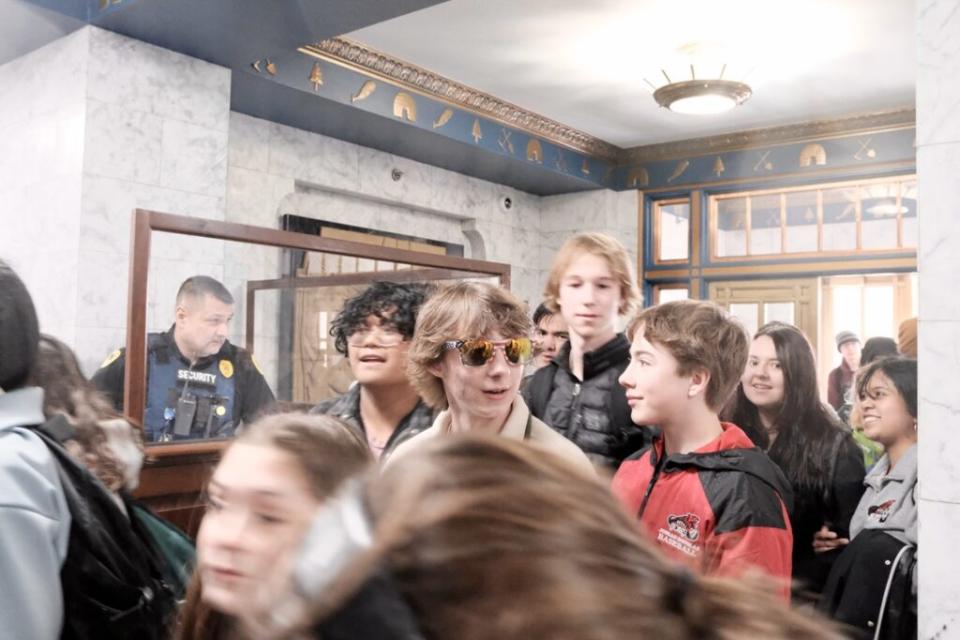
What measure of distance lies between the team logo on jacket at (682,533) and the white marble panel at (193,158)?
3.66 m

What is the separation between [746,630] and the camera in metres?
0.43

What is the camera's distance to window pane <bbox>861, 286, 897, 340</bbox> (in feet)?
25.7

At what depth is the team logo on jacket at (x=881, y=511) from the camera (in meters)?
2.49

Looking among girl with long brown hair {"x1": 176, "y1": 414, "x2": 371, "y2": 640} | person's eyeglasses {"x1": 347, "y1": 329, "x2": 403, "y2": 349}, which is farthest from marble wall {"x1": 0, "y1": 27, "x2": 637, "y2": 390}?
girl with long brown hair {"x1": 176, "y1": 414, "x2": 371, "y2": 640}

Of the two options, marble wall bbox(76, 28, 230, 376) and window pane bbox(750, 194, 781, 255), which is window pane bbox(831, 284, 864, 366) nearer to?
window pane bbox(750, 194, 781, 255)

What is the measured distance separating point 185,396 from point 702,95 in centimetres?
457

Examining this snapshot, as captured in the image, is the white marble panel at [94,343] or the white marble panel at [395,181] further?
the white marble panel at [395,181]

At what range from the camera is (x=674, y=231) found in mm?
8469

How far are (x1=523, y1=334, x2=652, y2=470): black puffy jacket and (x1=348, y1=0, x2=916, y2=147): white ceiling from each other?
3.15 m

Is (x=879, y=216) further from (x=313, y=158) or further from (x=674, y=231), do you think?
(x=313, y=158)

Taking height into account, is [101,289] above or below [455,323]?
above

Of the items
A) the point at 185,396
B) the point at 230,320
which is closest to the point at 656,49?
the point at 230,320

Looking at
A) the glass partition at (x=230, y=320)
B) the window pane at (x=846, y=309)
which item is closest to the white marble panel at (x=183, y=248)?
the glass partition at (x=230, y=320)

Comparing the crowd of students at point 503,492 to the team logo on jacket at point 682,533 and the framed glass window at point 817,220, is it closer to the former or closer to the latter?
the team logo on jacket at point 682,533
